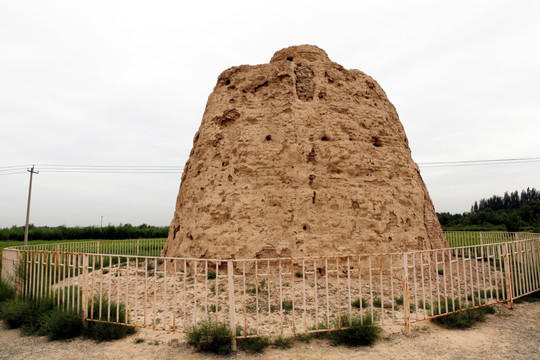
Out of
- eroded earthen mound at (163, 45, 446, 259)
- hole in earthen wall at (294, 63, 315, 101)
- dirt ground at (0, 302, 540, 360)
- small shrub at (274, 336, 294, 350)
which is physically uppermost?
hole in earthen wall at (294, 63, 315, 101)

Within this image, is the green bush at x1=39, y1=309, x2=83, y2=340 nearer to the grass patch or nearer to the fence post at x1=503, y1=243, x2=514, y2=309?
the grass patch

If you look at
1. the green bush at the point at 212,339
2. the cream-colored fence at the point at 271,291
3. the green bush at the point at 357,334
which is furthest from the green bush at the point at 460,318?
the green bush at the point at 212,339

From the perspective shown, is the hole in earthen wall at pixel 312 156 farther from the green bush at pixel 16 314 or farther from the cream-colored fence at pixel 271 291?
the green bush at pixel 16 314

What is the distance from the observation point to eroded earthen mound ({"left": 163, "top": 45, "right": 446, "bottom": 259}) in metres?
6.69

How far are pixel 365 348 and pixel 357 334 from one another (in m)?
0.18

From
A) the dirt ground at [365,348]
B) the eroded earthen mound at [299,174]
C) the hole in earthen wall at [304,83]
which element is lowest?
the dirt ground at [365,348]

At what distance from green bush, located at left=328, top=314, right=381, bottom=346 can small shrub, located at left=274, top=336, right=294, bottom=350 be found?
538 millimetres

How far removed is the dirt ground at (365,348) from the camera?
4.05 m

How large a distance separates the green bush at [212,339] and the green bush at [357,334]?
1309 millimetres

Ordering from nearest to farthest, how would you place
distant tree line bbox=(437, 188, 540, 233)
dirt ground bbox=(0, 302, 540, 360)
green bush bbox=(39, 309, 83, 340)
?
1. dirt ground bbox=(0, 302, 540, 360)
2. green bush bbox=(39, 309, 83, 340)
3. distant tree line bbox=(437, 188, 540, 233)

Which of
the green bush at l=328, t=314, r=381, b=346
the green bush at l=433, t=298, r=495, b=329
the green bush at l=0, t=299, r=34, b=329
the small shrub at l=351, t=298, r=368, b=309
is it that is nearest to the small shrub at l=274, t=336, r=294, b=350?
the green bush at l=328, t=314, r=381, b=346

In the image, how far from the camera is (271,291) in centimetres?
579

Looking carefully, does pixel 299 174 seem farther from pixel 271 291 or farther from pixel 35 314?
pixel 35 314

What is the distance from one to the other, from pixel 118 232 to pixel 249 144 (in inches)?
913
